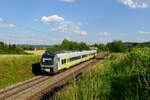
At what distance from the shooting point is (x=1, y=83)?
13.0 m

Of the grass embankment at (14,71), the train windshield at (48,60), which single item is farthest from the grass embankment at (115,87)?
the grass embankment at (14,71)

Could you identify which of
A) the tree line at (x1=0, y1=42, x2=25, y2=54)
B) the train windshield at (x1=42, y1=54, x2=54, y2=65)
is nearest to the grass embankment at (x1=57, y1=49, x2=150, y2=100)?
the train windshield at (x1=42, y1=54, x2=54, y2=65)

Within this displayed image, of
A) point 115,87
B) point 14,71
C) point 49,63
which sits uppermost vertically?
point 49,63

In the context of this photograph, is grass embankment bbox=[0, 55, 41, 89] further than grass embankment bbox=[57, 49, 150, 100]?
Yes

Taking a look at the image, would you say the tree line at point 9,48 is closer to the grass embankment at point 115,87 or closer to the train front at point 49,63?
the train front at point 49,63

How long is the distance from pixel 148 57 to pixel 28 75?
1398 centimetres

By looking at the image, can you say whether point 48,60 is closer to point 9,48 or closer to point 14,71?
point 14,71

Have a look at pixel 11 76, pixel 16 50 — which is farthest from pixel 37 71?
pixel 16 50

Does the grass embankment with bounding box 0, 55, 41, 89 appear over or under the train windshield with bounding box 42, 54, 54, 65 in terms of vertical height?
under

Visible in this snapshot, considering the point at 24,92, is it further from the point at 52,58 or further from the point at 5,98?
the point at 52,58

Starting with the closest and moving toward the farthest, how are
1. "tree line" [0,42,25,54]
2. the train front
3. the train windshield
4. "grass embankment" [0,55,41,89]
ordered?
"grass embankment" [0,55,41,89], the train front, the train windshield, "tree line" [0,42,25,54]

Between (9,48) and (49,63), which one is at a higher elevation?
(9,48)

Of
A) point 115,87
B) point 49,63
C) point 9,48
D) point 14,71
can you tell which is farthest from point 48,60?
point 9,48

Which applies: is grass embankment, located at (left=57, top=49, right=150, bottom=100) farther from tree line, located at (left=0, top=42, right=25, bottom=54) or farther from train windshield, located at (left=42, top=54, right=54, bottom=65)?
tree line, located at (left=0, top=42, right=25, bottom=54)
